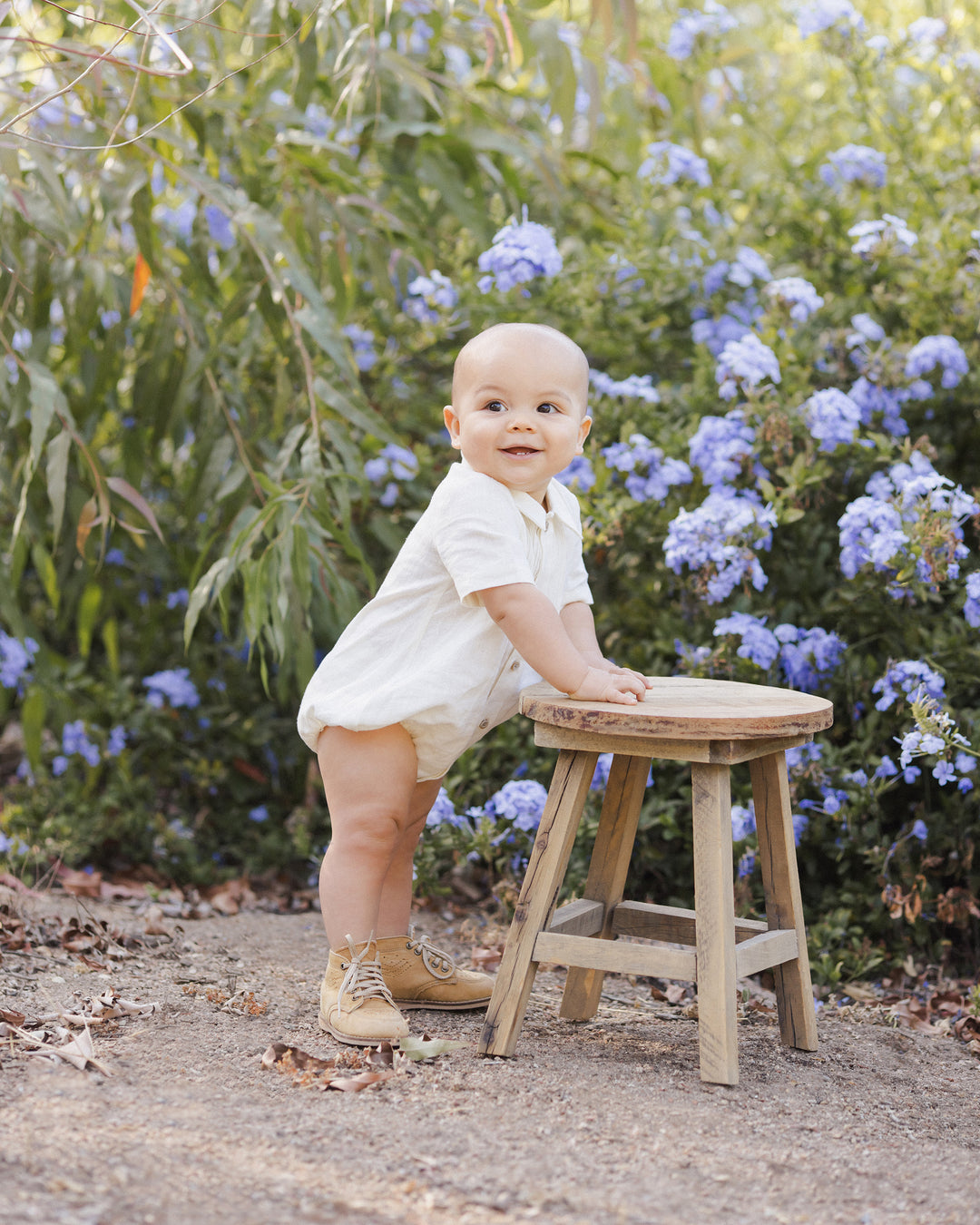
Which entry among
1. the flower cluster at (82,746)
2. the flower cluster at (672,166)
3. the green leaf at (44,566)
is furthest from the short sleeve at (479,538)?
the flower cluster at (672,166)

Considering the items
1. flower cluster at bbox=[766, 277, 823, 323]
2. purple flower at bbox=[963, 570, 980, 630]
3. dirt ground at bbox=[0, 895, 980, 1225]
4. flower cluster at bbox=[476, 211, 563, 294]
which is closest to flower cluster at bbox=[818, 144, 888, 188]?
flower cluster at bbox=[766, 277, 823, 323]

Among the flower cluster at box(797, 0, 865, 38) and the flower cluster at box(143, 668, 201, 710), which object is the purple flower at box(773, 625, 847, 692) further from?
the flower cluster at box(797, 0, 865, 38)

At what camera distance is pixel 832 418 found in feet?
9.62

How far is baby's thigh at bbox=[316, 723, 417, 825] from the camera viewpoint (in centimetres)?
223

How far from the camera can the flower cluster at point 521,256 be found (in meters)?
3.10

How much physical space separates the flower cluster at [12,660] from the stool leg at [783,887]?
222cm

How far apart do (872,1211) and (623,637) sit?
1.85 metres

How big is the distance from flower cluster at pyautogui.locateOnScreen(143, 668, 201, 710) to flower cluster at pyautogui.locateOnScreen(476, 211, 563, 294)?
146 centimetres

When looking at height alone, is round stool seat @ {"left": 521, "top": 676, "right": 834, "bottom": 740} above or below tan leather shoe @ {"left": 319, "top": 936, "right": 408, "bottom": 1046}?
above

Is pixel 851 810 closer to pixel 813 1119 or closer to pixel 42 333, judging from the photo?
pixel 813 1119

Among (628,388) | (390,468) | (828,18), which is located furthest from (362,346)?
(828,18)

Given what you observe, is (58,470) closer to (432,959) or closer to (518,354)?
(518,354)

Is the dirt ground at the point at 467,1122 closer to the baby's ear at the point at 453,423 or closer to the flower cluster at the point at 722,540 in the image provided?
the flower cluster at the point at 722,540

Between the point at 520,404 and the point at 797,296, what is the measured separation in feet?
4.37
